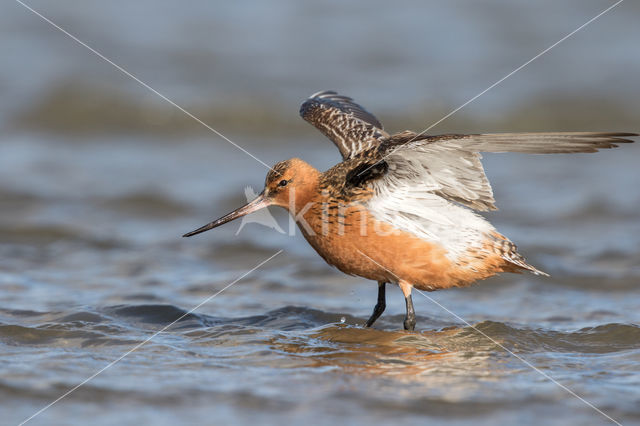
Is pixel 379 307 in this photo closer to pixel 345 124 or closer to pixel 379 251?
pixel 379 251

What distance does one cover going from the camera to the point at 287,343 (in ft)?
18.7

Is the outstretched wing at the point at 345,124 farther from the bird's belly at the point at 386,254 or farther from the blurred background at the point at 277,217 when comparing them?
the blurred background at the point at 277,217

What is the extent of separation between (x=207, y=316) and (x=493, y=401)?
2.56 m

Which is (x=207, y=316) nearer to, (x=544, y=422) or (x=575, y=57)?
(x=544, y=422)

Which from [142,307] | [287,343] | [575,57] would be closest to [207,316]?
[142,307]

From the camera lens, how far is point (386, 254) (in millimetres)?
5930

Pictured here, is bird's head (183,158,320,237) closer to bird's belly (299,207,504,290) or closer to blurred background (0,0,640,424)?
bird's belly (299,207,504,290)

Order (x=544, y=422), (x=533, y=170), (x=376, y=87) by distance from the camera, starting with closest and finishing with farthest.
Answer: (x=544, y=422) < (x=533, y=170) < (x=376, y=87)

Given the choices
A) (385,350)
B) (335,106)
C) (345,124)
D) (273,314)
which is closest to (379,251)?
(385,350)

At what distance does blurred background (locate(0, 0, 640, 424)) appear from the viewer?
484cm

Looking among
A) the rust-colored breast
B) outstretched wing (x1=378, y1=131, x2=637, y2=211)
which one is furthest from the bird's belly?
outstretched wing (x1=378, y1=131, x2=637, y2=211)

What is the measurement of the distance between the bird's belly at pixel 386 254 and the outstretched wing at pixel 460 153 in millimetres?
373

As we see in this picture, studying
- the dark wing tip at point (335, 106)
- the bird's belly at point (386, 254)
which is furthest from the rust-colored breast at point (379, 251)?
the dark wing tip at point (335, 106)

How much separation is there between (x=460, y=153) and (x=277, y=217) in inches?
166
